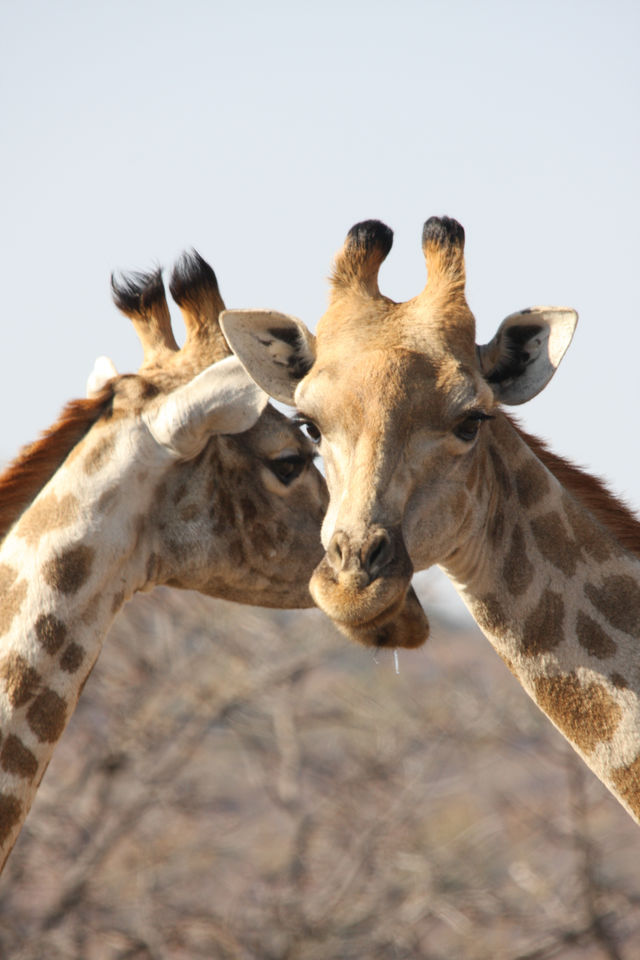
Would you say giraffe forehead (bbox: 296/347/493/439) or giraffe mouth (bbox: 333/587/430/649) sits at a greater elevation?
giraffe forehead (bbox: 296/347/493/439)

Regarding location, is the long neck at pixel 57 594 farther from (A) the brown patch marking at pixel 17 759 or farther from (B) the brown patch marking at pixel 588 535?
(B) the brown patch marking at pixel 588 535

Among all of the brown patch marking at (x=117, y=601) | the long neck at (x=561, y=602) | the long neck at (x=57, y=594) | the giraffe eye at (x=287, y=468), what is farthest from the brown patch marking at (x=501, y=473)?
the brown patch marking at (x=117, y=601)

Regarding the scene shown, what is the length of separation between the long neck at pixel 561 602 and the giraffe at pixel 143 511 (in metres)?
1.10

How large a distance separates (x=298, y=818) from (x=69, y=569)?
6444mm

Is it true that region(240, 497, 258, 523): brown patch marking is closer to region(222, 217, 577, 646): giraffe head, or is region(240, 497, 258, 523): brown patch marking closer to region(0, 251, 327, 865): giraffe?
region(0, 251, 327, 865): giraffe

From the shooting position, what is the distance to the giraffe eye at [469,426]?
15.1 feet

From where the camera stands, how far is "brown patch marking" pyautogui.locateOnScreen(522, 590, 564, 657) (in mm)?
4766

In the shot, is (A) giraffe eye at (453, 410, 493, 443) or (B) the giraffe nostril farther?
(A) giraffe eye at (453, 410, 493, 443)

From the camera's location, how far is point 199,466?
5.44 m

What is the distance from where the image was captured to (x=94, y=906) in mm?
10109

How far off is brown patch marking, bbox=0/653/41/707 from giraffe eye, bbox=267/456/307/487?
1.46 m

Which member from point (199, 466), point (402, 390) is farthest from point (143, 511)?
point (402, 390)

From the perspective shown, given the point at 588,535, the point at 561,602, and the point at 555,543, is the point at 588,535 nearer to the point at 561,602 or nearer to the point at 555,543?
the point at 555,543

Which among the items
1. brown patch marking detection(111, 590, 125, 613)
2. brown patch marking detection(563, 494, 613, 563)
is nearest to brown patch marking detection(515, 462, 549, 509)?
brown patch marking detection(563, 494, 613, 563)
